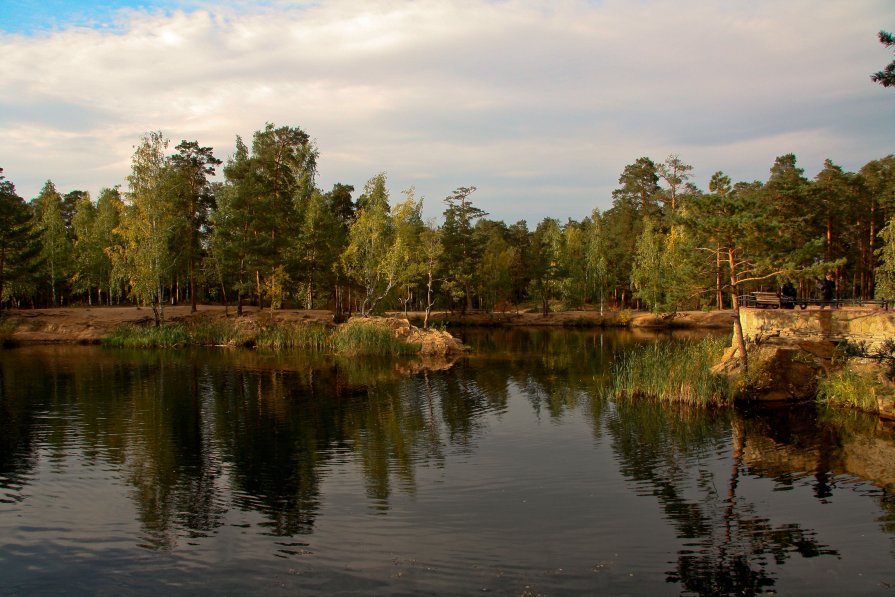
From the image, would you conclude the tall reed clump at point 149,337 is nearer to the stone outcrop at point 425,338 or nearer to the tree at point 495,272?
the stone outcrop at point 425,338

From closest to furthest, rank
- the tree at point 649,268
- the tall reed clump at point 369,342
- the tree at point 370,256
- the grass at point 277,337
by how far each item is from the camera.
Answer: the tall reed clump at point 369,342, the grass at point 277,337, the tree at point 370,256, the tree at point 649,268

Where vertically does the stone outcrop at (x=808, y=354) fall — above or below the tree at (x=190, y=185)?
below

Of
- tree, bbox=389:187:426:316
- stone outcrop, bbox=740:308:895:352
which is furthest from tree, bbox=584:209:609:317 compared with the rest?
stone outcrop, bbox=740:308:895:352

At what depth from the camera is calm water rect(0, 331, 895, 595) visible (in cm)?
891

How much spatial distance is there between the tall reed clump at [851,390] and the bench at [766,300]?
4070 millimetres

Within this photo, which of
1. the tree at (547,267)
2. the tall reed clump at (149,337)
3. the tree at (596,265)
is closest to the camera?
the tall reed clump at (149,337)

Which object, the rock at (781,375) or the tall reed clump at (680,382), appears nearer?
the tall reed clump at (680,382)

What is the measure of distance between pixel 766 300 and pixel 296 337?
92.4ft

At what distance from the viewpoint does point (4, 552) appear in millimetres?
9625

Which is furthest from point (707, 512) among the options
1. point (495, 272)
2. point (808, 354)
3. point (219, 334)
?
point (495, 272)

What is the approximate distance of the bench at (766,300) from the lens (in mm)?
24375

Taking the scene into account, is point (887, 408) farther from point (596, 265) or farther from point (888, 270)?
point (596, 265)

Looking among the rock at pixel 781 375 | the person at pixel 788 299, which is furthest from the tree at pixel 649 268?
the rock at pixel 781 375

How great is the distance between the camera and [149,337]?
135ft
